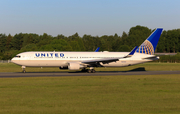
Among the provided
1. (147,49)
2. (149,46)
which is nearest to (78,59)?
(147,49)

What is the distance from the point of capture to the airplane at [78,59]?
134 ft

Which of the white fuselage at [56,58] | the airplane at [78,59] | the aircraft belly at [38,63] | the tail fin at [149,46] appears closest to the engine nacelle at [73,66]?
the airplane at [78,59]

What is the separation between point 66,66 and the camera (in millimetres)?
42438

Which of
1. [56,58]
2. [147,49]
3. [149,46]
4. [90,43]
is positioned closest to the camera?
[56,58]

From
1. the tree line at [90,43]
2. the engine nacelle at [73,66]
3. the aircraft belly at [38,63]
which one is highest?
the tree line at [90,43]

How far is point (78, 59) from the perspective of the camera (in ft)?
141

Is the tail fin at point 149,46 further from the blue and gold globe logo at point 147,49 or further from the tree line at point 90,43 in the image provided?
the tree line at point 90,43

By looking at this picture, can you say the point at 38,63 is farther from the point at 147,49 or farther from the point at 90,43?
the point at 90,43

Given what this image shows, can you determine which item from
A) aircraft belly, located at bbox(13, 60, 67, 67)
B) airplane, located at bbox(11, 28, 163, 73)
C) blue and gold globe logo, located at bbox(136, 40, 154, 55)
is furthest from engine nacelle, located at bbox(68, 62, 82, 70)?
blue and gold globe logo, located at bbox(136, 40, 154, 55)

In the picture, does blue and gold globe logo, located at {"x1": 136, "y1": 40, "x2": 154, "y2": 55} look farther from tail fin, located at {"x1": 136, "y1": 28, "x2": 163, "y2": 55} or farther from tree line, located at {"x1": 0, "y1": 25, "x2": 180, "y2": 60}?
tree line, located at {"x1": 0, "y1": 25, "x2": 180, "y2": 60}

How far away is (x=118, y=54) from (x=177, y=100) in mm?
30041

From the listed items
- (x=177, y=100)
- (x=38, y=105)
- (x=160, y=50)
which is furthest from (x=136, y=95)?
(x=160, y=50)

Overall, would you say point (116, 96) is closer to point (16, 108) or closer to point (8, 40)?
point (16, 108)

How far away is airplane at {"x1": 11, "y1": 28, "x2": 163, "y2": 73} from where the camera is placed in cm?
4097
